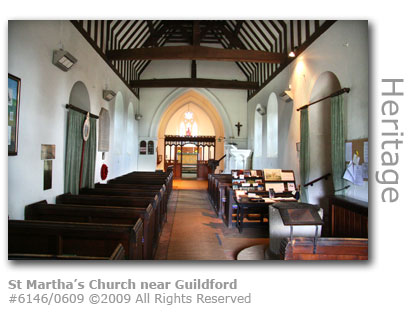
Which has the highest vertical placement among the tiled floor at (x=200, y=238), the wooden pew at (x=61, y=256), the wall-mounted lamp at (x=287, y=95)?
the wall-mounted lamp at (x=287, y=95)

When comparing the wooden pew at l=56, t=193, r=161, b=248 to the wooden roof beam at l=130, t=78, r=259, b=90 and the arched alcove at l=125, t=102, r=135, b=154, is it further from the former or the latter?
the wooden roof beam at l=130, t=78, r=259, b=90

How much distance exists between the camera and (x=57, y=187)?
3459mm

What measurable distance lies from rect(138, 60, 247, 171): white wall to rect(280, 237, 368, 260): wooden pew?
346 inches

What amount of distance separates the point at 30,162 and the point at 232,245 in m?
2.63

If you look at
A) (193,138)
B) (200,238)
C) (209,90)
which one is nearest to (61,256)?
(200,238)

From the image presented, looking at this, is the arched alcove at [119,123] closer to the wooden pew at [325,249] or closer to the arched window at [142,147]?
the arched window at [142,147]

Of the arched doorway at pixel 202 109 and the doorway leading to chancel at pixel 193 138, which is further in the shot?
the doorway leading to chancel at pixel 193 138

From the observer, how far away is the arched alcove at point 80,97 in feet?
14.9

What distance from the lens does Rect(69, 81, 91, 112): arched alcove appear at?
4547 mm

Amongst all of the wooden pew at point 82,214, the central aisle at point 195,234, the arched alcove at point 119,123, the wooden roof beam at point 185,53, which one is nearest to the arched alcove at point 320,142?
the wooden roof beam at point 185,53

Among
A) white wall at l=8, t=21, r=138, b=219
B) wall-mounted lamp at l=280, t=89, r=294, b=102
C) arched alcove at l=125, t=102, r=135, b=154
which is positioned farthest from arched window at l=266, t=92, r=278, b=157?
white wall at l=8, t=21, r=138, b=219
